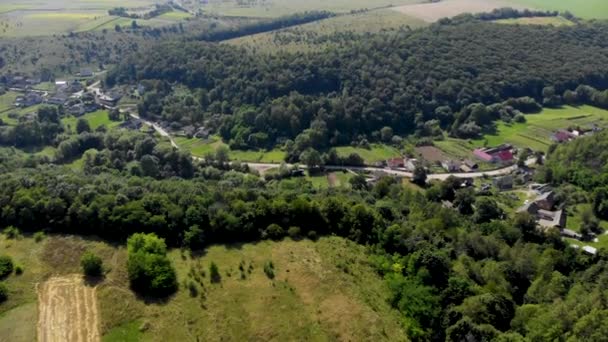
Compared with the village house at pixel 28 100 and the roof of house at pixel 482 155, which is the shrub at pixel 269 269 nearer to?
the roof of house at pixel 482 155

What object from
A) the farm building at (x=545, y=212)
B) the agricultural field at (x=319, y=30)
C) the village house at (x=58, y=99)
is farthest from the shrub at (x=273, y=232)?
the village house at (x=58, y=99)

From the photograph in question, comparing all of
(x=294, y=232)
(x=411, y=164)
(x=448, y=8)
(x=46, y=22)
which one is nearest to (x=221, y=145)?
(x=411, y=164)

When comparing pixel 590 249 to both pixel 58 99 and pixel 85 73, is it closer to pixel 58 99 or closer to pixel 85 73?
pixel 58 99

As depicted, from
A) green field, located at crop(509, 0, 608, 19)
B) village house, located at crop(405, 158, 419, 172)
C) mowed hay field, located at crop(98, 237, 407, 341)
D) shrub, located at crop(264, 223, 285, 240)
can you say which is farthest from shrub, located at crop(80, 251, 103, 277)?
green field, located at crop(509, 0, 608, 19)

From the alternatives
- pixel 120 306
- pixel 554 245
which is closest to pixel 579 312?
pixel 554 245

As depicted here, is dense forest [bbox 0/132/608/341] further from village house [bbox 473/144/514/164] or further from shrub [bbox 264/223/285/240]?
village house [bbox 473/144/514/164]

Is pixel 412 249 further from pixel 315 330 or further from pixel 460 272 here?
pixel 315 330

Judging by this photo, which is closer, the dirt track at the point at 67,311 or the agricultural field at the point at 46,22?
the dirt track at the point at 67,311
